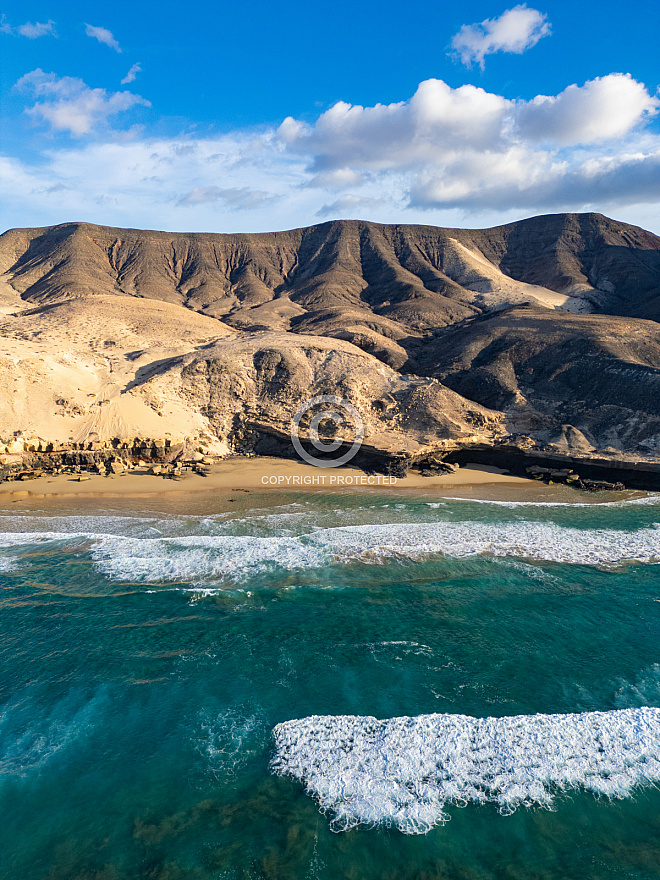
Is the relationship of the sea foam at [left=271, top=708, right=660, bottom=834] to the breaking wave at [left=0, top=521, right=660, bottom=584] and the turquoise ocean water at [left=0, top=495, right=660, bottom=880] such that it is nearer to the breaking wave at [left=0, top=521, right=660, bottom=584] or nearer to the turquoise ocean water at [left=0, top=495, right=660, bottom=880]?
the turquoise ocean water at [left=0, top=495, right=660, bottom=880]

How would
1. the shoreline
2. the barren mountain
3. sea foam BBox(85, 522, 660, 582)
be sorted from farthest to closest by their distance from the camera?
the barren mountain, the shoreline, sea foam BBox(85, 522, 660, 582)

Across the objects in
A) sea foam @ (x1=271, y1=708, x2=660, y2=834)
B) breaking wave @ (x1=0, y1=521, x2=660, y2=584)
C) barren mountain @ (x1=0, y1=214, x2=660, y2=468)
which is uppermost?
barren mountain @ (x1=0, y1=214, x2=660, y2=468)

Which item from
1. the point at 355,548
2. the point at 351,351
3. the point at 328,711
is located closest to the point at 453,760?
the point at 328,711

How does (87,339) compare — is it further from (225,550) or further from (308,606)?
(308,606)

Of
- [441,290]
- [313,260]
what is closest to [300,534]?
[441,290]

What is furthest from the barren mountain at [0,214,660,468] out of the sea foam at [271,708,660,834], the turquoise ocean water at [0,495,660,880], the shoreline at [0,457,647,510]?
the sea foam at [271,708,660,834]
